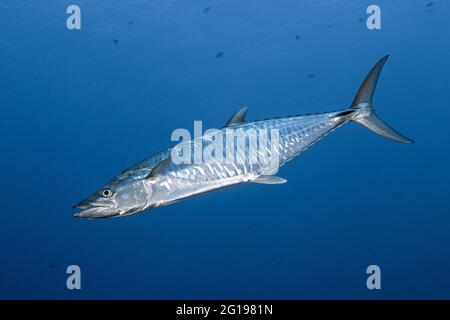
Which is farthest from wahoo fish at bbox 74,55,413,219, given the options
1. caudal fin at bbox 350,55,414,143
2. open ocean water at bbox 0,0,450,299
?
open ocean water at bbox 0,0,450,299

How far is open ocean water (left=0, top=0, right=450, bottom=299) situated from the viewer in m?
16.1

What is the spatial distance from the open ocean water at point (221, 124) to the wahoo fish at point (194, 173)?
10085 millimetres

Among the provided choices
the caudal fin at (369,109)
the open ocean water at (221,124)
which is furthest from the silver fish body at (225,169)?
the open ocean water at (221,124)

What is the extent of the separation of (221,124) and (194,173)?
855 inches

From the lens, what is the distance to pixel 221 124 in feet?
81.0

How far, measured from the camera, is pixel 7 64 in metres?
17.1

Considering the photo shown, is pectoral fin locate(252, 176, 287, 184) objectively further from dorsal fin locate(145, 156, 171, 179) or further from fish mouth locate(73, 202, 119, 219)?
fish mouth locate(73, 202, 119, 219)

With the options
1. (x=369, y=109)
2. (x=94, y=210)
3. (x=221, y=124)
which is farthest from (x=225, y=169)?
(x=221, y=124)

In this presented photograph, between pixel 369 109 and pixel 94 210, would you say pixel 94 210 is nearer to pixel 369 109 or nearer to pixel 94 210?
pixel 94 210

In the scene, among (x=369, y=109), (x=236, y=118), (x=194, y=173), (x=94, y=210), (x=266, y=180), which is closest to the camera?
(x=94, y=210)

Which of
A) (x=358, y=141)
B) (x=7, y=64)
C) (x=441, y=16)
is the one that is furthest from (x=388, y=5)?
(x=7, y=64)

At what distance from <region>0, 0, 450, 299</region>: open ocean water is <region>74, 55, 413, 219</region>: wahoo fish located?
10.1 meters

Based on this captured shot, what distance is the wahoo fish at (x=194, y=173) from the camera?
2990 mm

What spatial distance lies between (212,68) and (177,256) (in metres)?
27.4
